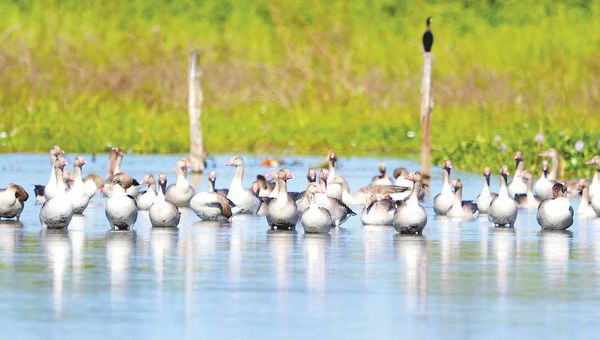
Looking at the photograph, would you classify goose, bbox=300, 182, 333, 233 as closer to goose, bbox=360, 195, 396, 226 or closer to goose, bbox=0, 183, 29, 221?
goose, bbox=360, 195, 396, 226

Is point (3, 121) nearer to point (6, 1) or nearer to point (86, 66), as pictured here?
point (86, 66)

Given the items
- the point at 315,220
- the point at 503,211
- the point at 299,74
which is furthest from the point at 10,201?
the point at 299,74

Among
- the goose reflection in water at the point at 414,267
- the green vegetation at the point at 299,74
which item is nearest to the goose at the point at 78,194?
the goose reflection in water at the point at 414,267

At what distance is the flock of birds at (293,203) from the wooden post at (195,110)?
728 cm

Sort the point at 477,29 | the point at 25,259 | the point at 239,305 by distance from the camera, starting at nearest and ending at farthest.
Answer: the point at 239,305 < the point at 25,259 < the point at 477,29

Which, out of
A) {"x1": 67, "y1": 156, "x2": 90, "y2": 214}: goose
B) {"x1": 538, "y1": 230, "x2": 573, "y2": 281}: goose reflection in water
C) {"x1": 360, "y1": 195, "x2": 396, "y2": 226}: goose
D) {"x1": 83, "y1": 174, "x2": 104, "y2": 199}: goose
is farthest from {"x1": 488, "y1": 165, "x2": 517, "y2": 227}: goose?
{"x1": 83, "y1": 174, "x2": 104, "y2": 199}: goose

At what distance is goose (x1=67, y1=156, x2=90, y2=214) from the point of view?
2597cm

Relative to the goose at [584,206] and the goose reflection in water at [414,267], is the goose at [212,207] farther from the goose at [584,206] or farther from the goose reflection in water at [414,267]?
the goose at [584,206]

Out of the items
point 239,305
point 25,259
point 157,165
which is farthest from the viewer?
point 157,165


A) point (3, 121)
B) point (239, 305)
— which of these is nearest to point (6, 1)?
point (3, 121)

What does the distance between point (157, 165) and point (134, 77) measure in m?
11.9

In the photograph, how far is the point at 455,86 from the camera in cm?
5003

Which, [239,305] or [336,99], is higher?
[336,99]

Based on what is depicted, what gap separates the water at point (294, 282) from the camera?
47.6 ft
